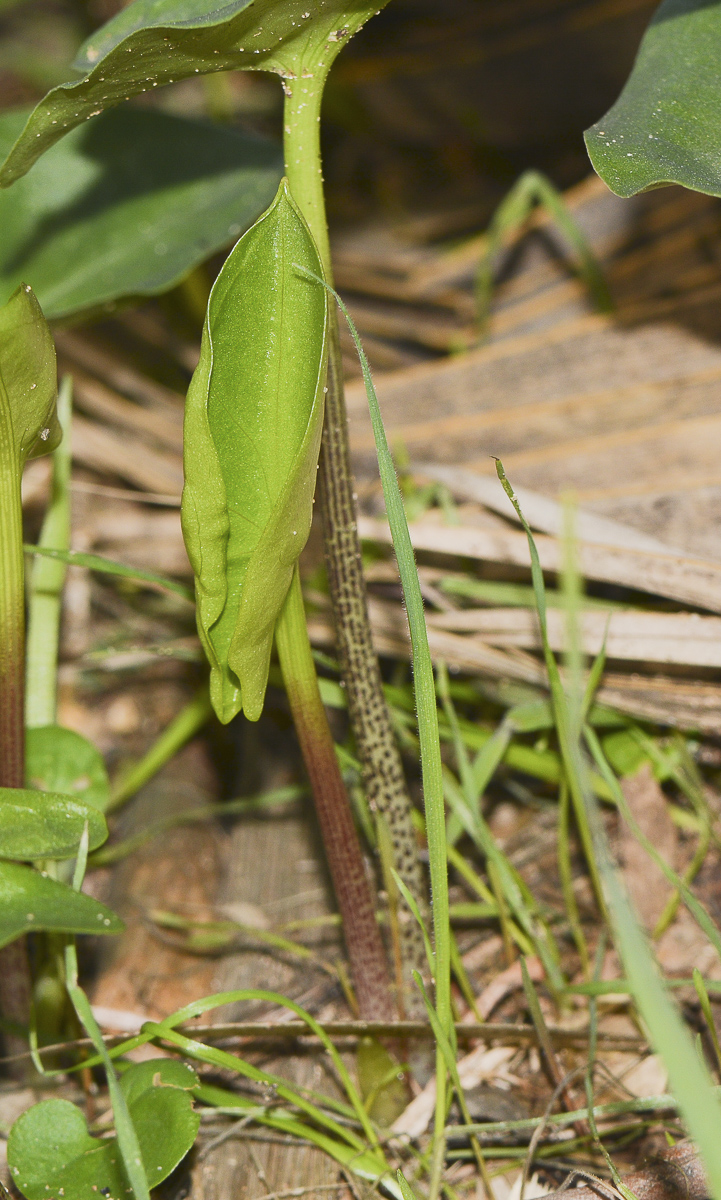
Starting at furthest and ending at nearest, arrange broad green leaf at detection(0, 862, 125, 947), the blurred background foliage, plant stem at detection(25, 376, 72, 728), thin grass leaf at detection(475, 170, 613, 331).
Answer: the blurred background foliage → thin grass leaf at detection(475, 170, 613, 331) → plant stem at detection(25, 376, 72, 728) → broad green leaf at detection(0, 862, 125, 947)

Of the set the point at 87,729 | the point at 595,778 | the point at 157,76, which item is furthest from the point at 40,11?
the point at 595,778

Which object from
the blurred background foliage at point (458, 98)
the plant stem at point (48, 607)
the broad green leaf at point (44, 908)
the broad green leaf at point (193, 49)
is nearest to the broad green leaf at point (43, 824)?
the broad green leaf at point (44, 908)

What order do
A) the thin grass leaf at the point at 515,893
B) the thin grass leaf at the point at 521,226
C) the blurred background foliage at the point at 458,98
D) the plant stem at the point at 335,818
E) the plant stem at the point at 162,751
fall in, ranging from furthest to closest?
1. the blurred background foliage at the point at 458,98
2. the thin grass leaf at the point at 521,226
3. the plant stem at the point at 162,751
4. the thin grass leaf at the point at 515,893
5. the plant stem at the point at 335,818

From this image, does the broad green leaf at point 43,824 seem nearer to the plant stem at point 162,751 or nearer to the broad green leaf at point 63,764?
the broad green leaf at point 63,764

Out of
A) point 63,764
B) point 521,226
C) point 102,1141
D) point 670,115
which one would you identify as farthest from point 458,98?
point 102,1141

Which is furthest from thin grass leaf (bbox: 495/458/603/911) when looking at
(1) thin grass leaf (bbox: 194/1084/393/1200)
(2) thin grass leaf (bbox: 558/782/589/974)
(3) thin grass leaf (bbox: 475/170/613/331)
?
(3) thin grass leaf (bbox: 475/170/613/331)

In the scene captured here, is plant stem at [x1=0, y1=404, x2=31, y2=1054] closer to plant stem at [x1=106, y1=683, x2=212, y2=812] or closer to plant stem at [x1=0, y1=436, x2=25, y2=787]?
plant stem at [x1=0, y1=436, x2=25, y2=787]
